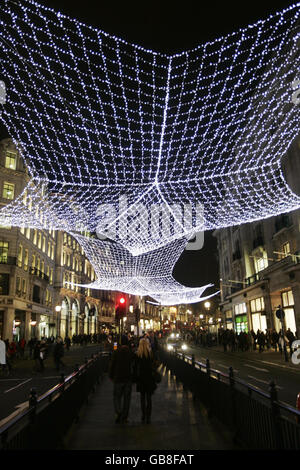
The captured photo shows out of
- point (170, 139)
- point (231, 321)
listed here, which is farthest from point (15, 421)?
→ point (231, 321)

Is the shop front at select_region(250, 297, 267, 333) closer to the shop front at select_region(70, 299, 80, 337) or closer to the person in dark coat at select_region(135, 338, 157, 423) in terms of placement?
the person in dark coat at select_region(135, 338, 157, 423)

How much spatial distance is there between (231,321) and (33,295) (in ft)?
87.3

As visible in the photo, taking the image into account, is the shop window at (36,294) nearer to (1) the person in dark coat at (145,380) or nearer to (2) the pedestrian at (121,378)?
(2) the pedestrian at (121,378)

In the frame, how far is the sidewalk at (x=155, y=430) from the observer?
553 centimetres

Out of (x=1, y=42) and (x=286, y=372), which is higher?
(x=1, y=42)

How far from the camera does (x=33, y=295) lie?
41.5m

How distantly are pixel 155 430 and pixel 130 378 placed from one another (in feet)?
4.01

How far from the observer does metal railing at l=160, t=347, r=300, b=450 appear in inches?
147

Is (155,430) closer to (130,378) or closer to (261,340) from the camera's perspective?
(130,378)

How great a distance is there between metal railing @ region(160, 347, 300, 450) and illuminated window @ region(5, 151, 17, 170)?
3457 centimetres

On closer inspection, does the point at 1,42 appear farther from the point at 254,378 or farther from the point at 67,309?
the point at 67,309

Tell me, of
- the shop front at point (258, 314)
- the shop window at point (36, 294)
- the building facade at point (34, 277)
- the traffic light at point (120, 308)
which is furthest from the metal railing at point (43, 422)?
the shop window at point (36, 294)

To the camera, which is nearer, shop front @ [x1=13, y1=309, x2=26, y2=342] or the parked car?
the parked car

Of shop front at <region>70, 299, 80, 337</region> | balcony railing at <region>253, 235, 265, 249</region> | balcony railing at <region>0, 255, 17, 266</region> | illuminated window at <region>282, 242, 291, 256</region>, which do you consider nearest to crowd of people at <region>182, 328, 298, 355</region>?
illuminated window at <region>282, 242, 291, 256</region>
